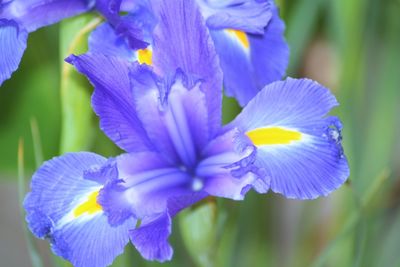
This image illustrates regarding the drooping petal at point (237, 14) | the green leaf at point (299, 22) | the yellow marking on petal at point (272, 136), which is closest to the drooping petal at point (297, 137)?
the yellow marking on petal at point (272, 136)

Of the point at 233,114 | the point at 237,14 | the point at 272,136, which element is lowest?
the point at 233,114

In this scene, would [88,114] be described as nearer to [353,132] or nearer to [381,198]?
[353,132]

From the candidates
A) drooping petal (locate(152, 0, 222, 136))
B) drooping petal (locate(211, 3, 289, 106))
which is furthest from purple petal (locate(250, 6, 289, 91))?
drooping petal (locate(152, 0, 222, 136))

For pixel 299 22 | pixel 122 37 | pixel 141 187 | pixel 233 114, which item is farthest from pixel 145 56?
pixel 299 22

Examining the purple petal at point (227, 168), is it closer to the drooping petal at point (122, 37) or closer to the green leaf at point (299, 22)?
the drooping petal at point (122, 37)

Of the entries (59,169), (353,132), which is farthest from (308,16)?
(59,169)

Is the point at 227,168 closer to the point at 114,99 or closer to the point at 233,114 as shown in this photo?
the point at 114,99

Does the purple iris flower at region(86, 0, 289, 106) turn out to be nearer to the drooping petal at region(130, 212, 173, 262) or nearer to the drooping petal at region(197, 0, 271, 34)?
the drooping petal at region(197, 0, 271, 34)
